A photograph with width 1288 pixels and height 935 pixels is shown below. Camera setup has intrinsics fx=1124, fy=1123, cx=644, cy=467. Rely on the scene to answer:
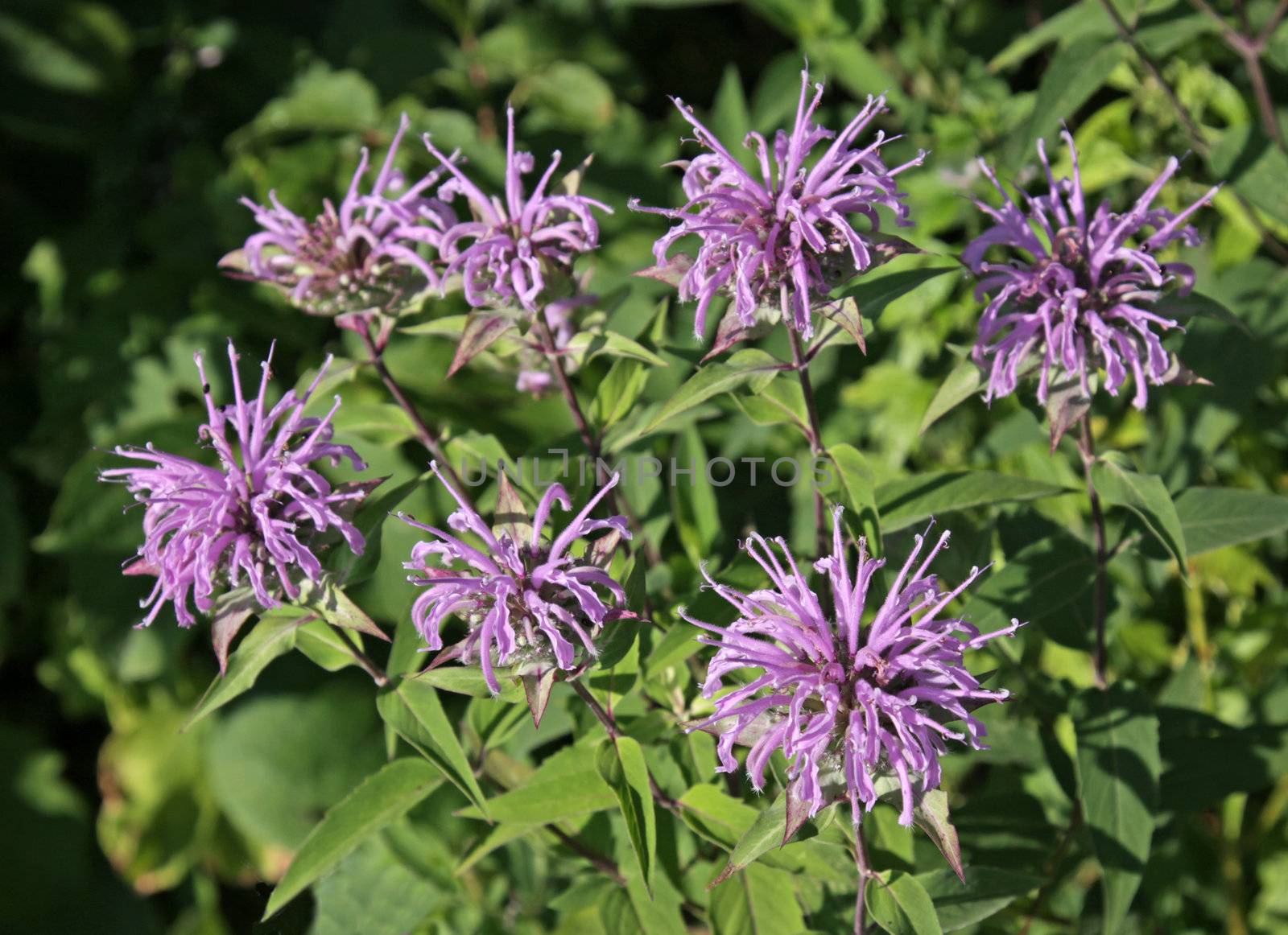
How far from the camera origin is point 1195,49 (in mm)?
1822

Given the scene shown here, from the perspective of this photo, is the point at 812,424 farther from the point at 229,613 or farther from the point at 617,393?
the point at 229,613

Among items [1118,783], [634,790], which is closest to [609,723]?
[634,790]

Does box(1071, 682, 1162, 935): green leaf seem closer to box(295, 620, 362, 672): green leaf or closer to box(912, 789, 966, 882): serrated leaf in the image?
box(912, 789, 966, 882): serrated leaf

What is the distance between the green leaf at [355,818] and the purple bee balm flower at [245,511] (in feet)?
0.72

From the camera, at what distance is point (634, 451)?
4.51 ft

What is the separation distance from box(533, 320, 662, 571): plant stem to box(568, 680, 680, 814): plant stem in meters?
0.12

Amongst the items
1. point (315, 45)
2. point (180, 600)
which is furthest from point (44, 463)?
point (180, 600)

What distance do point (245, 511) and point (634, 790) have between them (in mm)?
454

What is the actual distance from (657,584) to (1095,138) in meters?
1.07

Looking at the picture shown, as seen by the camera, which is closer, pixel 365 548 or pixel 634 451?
pixel 365 548

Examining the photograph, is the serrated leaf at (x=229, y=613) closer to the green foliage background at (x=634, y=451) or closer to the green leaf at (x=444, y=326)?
the green foliage background at (x=634, y=451)

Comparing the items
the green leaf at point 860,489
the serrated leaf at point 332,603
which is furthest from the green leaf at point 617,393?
the serrated leaf at point 332,603

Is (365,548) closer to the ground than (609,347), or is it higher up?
closer to the ground

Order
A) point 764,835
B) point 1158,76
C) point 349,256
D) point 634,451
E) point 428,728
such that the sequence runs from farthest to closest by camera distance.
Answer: point 1158,76
point 634,451
point 349,256
point 428,728
point 764,835
